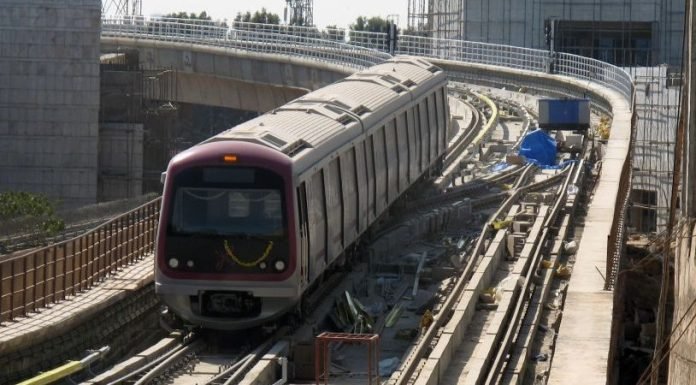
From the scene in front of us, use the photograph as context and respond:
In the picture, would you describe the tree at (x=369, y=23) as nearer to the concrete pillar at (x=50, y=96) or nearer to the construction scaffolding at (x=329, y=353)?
the concrete pillar at (x=50, y=96)

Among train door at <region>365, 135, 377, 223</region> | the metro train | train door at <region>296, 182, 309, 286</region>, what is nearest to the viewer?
the metro train

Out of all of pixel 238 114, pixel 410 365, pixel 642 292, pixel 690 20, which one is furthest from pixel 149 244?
pixel 238 114

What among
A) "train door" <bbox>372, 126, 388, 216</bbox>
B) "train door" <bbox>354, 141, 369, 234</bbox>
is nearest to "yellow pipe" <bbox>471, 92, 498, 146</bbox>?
"train door" <bbox>372, 126, 388, 216</bbox>

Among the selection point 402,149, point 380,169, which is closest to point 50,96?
point 402,149

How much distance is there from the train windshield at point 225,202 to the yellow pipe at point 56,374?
1944 mm

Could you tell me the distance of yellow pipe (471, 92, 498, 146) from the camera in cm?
4122

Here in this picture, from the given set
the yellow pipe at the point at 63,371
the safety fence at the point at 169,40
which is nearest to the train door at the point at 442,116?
the safety fence at the point at 169,40

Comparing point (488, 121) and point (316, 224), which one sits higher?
point (316, 224)

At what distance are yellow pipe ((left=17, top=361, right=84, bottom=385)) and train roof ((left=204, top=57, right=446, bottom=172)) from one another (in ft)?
11.0

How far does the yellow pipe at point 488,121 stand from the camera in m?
41.2

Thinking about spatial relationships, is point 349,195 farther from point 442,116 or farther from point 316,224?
point 442,116

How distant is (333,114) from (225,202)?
15.1ft

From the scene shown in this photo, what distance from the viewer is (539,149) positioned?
36.7m

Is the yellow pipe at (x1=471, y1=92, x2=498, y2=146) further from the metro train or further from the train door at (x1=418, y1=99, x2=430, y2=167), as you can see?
the metro train
